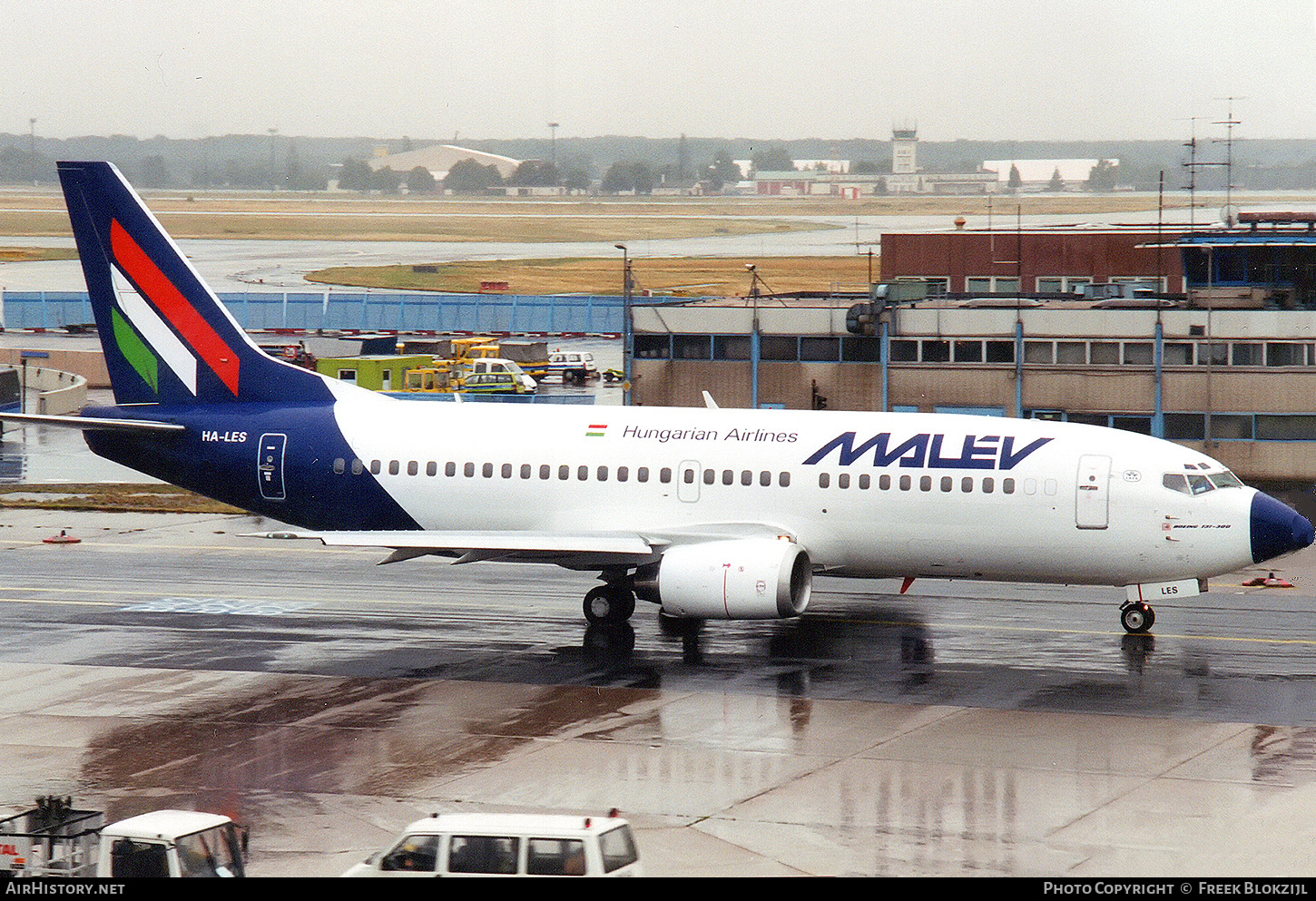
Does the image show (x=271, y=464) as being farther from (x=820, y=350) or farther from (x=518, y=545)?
(x=820, y=350)

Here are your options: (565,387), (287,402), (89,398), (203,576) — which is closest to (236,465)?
(287,402)

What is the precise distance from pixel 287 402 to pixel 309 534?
6.50 m

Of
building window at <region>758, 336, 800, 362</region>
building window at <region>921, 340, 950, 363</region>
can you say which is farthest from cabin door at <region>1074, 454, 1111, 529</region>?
building window at <region>758, 336, 800, 362</region>

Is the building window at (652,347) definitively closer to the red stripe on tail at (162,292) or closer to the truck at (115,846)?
the red stripe on tail at (162,292)

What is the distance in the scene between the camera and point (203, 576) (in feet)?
129

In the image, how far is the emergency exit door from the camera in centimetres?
3447

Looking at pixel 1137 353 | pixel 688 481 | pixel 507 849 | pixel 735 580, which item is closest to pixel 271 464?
pixel 688 481

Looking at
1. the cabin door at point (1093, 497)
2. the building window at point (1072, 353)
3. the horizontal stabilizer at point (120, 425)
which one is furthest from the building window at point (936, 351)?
the horizontal stabilizer at point (120, 425)

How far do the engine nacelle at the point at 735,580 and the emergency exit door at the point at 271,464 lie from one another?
381 inches

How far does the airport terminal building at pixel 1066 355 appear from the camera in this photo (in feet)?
155

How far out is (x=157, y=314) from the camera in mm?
35875

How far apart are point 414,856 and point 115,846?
3157 millimetres

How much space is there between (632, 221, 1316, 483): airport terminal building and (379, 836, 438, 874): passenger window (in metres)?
36.8

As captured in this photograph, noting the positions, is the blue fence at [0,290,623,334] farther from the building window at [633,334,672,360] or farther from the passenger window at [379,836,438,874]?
the passenger window at [379,836,438,874]
